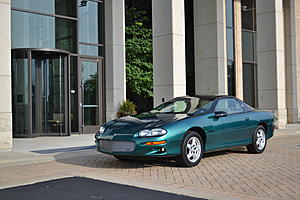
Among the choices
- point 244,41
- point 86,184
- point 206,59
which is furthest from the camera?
point 244,41

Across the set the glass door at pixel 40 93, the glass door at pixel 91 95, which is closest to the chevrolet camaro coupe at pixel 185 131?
the glass door at pixel 40 93

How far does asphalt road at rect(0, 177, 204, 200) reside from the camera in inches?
218

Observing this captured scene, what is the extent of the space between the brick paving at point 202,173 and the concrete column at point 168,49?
14.1 feet

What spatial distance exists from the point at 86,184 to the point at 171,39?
7986mm

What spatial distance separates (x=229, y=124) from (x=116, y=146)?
8.63 ft

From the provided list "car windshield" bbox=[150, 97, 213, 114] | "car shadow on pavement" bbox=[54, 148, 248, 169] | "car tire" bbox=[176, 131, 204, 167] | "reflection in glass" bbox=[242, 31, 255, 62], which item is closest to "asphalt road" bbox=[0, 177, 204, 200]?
"car shadow on pavement" bbox=[54, 148, 248, 169]

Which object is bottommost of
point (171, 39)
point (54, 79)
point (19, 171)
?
point (19, 171)

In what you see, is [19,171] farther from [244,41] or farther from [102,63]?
[244,41]

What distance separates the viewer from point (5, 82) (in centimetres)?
1084

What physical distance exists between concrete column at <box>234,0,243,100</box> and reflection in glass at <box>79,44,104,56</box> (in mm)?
8477

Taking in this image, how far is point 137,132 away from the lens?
7566 mm

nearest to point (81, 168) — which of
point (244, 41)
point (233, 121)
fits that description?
point (233, 121)

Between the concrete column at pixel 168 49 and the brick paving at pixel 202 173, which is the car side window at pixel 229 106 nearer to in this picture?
the brick paving at pixel 202 173

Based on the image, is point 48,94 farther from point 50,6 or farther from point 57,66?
point 50,6
